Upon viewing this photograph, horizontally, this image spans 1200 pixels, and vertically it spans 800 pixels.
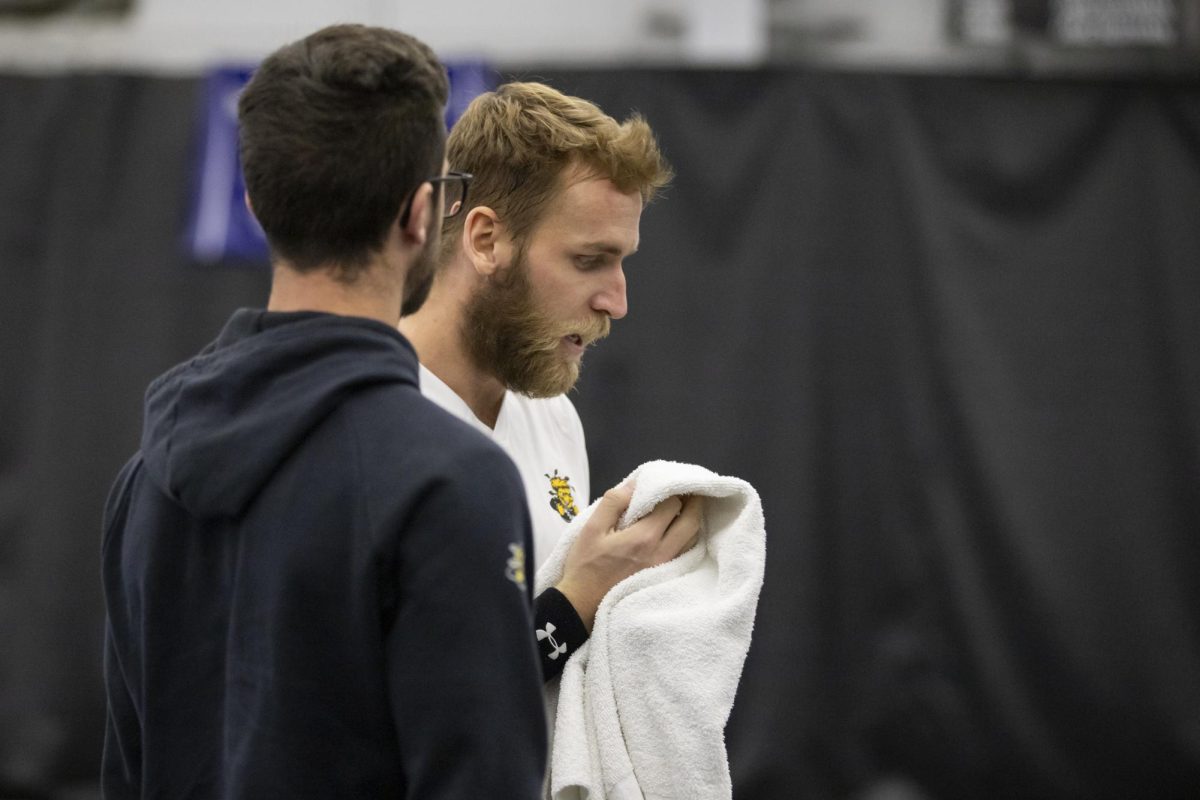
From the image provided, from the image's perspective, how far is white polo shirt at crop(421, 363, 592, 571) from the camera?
2.00 metres

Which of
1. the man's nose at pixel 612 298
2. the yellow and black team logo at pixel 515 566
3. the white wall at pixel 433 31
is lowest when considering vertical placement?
the yellow and black team logo at pixel 515 566

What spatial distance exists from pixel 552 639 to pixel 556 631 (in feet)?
0.04

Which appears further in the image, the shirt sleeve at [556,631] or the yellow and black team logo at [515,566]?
the shirt sleeve at [556,631]

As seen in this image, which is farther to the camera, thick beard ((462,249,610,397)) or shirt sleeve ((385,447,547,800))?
thick beard ((462,249,610,397))

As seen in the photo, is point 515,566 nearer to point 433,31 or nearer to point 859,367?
point 859,367

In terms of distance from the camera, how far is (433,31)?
4488 millimetres

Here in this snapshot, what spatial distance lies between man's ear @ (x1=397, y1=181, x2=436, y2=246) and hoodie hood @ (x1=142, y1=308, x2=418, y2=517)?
0.10 metres

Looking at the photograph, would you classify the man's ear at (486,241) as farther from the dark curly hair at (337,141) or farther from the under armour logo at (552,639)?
the dark curly hair at (337,141)

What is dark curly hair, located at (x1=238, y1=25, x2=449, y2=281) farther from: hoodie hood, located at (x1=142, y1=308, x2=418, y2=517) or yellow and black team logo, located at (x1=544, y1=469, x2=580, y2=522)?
yellow and black team logo, located at (x1=544, y1=469, x2=580, y2=522)

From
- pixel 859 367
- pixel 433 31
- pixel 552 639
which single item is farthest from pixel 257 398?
pixel 433 31

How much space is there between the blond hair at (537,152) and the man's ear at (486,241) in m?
0.02

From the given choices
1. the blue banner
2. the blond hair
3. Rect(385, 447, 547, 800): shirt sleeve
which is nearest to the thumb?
the blond hair

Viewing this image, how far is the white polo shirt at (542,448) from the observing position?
200 centimetres

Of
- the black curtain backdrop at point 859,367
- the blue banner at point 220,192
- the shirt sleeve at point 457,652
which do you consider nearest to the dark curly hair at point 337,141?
the shirt sleeve at point 457,652
